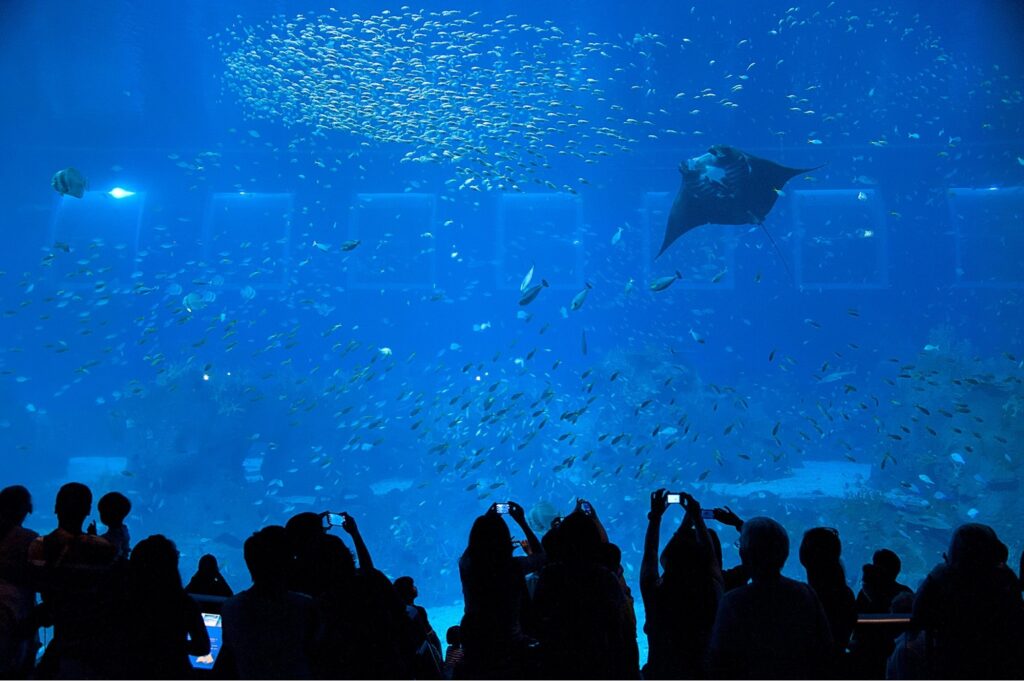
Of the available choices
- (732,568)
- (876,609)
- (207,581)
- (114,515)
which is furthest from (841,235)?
(114,515)

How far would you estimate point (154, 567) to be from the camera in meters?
2.30

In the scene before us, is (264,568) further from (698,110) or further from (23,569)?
(698,110)

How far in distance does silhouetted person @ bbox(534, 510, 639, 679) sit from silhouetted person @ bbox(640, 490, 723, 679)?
174mm

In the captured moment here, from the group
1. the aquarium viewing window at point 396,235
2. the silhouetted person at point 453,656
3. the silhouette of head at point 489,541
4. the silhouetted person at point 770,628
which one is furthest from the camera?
the aquarium viewing window at point 396,235

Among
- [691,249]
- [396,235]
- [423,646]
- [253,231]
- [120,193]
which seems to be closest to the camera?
[423,646]

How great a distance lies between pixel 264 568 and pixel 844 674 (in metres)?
2.10

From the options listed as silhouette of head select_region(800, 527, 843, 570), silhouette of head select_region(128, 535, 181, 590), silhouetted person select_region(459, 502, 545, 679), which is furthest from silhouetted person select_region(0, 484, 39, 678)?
silhouette of head select_region(800, 527, 843, 570)

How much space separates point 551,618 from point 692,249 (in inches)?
1128

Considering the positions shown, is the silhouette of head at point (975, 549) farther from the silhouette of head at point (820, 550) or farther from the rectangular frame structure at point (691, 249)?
the rectangular frame structure at point (691, 249)

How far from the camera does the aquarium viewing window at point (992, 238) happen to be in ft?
88.9

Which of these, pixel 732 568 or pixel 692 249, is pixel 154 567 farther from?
pixel 692 249

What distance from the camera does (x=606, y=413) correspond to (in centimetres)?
1903

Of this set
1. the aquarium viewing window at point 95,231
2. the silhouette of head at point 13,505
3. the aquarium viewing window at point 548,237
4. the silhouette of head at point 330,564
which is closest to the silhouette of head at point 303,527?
the silhouette of head at point 330,564

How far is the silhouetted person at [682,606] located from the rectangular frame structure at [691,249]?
2611 centimetres
